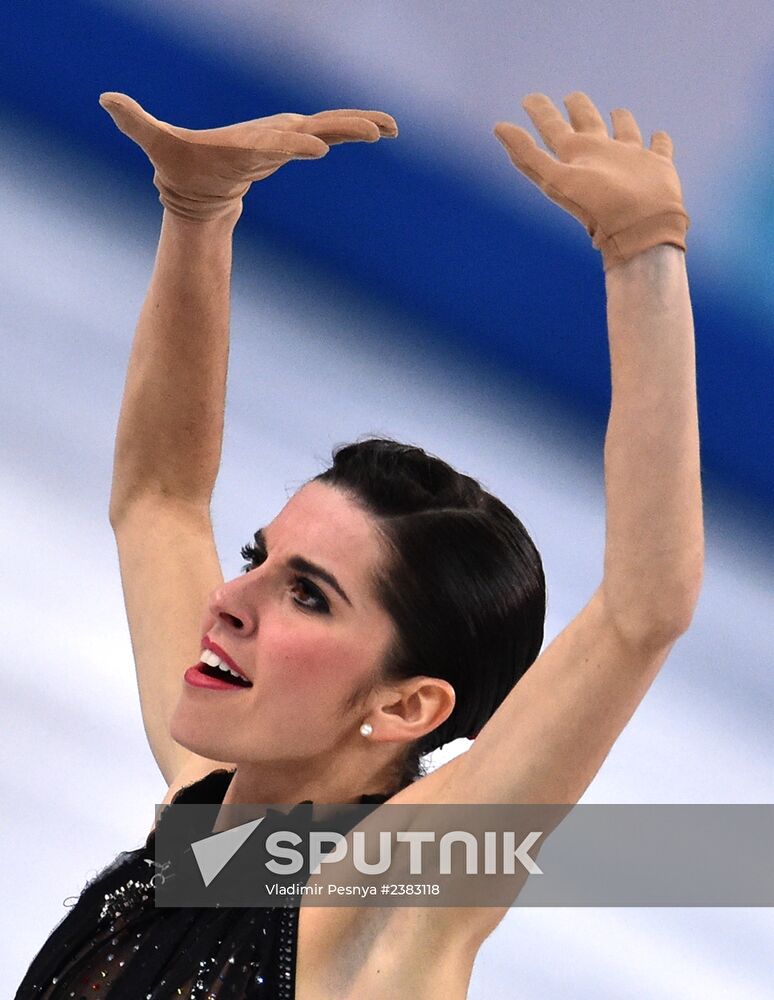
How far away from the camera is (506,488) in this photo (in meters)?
3.12

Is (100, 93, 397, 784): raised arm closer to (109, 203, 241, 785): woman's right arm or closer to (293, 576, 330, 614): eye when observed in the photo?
(109, 203, 241, 785): woman's right arm

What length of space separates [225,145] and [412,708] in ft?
1.91

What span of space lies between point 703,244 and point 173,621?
5.87ft

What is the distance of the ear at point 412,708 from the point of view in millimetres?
1508

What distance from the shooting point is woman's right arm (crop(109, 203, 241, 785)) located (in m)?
1.84

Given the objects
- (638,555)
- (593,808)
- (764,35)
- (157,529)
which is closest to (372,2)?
(764,35)

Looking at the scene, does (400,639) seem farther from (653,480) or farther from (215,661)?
(653,480)

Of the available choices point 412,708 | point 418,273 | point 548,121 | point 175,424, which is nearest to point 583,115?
point 548,121

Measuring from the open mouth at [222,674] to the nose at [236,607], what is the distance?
4 centimetres

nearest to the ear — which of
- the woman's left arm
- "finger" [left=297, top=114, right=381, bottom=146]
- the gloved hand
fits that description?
the woman's left arm

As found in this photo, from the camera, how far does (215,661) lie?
155 centimetres

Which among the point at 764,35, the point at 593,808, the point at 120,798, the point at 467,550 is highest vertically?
the point at 764,35

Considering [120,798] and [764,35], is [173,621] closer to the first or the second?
[120,798]

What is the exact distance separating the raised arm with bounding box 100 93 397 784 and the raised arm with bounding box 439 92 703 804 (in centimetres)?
48
